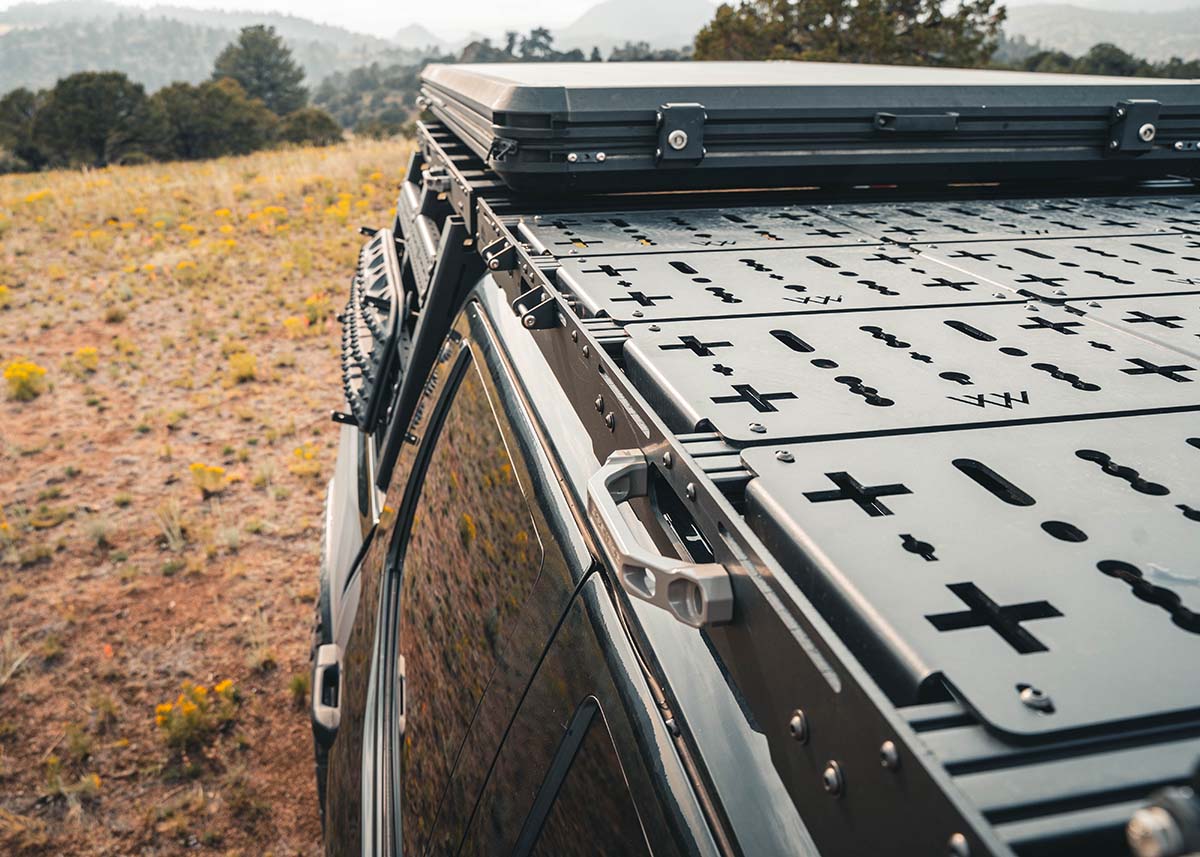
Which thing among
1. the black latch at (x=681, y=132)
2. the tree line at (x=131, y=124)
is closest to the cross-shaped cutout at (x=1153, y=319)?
the black latch at (x=681, y=132)

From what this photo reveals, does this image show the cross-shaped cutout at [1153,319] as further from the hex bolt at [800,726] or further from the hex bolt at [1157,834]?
the hex bolt at [1157,834]

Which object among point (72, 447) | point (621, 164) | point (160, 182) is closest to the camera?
point (621, 164)

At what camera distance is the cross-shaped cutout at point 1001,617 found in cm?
77

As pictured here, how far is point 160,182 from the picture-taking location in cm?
1689

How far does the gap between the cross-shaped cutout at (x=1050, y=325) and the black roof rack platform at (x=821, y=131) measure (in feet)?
3.10

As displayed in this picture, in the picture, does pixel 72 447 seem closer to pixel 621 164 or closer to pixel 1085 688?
pixel 621 164

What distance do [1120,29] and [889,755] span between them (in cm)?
3789

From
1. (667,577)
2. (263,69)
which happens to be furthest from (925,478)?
(263,69)

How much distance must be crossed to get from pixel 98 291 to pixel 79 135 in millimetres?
33296

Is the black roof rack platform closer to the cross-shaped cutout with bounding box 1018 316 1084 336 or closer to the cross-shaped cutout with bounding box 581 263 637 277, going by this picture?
the cross-shaped cutout with bounding box 581 263 637 277

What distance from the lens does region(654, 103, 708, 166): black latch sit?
2186mm

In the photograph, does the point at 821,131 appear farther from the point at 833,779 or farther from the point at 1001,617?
the point at 833,779

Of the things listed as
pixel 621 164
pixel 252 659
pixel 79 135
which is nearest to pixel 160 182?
pixel 252 659

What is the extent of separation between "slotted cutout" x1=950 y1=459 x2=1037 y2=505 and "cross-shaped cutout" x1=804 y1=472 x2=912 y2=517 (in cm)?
10
